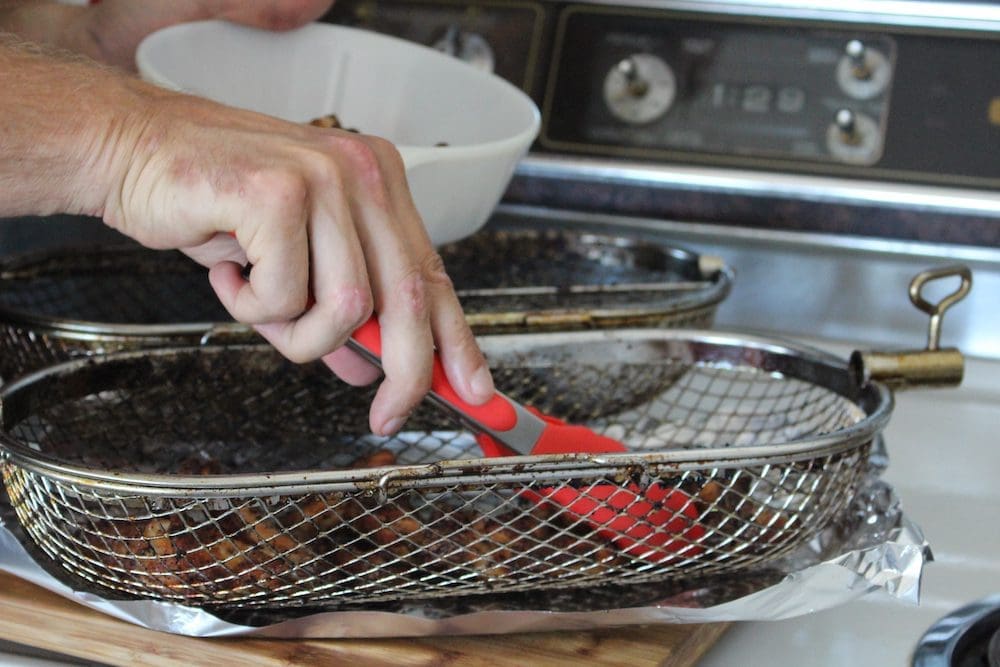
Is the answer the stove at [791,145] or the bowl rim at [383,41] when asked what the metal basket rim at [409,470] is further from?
the stove at [791,145]

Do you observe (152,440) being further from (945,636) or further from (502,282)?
(945,636)

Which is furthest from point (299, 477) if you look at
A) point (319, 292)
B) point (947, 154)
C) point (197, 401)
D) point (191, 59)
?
point (947, 154)

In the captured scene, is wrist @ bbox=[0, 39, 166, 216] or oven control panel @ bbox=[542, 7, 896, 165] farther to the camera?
oven control panel @ bbox=[542, 7, 896, 165]

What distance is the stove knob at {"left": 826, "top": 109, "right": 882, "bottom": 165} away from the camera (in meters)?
0.90

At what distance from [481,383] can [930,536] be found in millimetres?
286

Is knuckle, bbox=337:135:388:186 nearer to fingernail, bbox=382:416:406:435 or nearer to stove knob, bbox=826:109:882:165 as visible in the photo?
fingernail, bbox=382:416:406:435

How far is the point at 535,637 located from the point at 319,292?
0.62ft

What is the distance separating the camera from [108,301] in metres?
0.83

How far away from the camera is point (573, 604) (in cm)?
55

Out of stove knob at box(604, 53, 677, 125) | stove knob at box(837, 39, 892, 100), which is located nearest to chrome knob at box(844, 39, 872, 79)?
stove knob at box(837, 39, 892, 100)

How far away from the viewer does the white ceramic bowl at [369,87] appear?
0.70 metres

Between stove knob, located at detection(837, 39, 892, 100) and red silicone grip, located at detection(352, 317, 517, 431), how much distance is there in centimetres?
48

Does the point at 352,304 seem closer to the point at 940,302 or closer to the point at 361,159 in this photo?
the point at 361,159

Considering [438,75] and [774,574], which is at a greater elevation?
[438,75]
